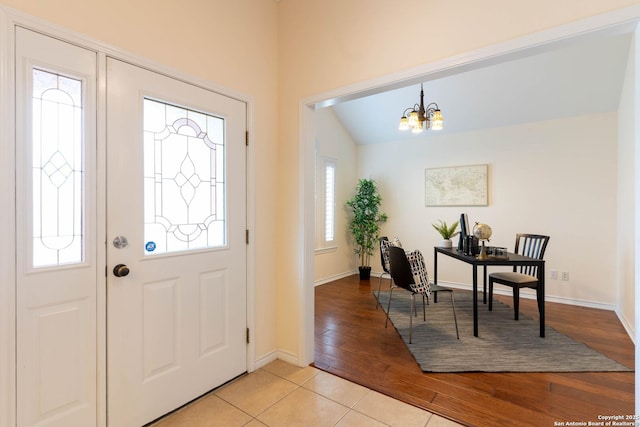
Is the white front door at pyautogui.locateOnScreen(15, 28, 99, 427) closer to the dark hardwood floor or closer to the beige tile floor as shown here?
the beige tile floor

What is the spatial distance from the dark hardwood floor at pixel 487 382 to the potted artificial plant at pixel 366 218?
2305 millimetres

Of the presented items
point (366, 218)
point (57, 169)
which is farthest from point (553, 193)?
point (57, 169)

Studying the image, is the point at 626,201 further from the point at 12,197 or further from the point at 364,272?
the point at 12,197

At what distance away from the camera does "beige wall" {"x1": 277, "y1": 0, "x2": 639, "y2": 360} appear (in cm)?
162

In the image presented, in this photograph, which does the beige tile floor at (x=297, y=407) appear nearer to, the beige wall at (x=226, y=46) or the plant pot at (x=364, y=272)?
the beige wall at (x=226, y=46)

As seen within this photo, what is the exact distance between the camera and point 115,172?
1.67 meters

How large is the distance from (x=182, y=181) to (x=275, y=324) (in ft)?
4.66

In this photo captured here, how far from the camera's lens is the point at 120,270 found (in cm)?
167

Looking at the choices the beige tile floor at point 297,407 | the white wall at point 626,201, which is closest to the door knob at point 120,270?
the beige tile floor at point 297,407

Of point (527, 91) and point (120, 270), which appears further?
point (527, 91)

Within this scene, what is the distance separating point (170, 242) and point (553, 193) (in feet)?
15.5

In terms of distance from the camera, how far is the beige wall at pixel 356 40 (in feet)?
5.32

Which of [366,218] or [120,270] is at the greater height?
[366,218]

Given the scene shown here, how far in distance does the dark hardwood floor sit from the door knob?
1.62 metres
